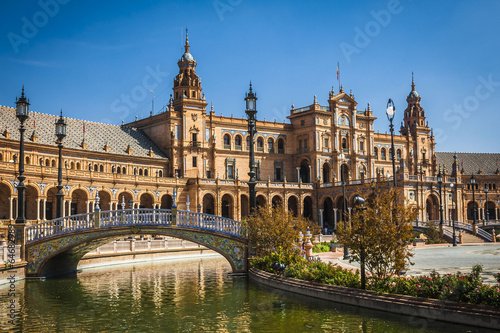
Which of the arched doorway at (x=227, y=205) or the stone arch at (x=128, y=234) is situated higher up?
the arched doorway at (x=227, y=205)

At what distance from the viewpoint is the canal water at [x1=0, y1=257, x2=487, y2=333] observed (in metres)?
16.4

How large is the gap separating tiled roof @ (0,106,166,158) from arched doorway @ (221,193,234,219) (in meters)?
9.93

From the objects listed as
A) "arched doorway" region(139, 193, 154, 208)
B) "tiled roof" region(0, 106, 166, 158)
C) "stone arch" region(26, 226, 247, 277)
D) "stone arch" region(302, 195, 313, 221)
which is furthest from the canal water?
"stone arch" region(302, 195, 313, 221)

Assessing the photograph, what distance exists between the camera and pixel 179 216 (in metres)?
28.2

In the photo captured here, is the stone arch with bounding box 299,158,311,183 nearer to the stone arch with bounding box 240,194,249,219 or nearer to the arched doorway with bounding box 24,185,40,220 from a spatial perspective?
the stone arch with bounding box 240,194,249,219

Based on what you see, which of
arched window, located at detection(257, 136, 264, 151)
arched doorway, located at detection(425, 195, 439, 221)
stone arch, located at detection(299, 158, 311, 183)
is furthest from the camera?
stone arch, located at detection(299, 158, 311, 183)

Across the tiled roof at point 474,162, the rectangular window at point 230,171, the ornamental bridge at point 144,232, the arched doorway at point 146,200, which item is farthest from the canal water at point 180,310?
the tiled roof at point 474,162

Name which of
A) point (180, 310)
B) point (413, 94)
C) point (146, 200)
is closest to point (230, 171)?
point (146, 200)

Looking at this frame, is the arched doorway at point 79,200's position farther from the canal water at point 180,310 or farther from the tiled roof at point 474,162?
the tiled roof at point 474,162

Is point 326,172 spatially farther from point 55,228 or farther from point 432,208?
point 55,228

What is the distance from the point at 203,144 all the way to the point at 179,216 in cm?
4636

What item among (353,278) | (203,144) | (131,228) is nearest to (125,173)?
(203,144)

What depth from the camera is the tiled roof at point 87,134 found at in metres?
58.8

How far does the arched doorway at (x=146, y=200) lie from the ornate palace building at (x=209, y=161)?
126 millimetres
